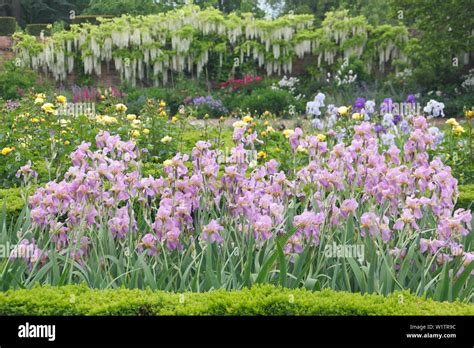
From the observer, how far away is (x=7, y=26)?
74.9 ft

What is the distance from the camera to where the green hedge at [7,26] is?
22.8 metres

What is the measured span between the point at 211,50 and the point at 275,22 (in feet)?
6.03

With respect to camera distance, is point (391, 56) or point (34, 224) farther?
point (391, 56)

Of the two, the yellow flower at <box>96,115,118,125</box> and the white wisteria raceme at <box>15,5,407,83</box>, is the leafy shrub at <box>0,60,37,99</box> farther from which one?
the yellow flower at <box>96,115,118,125</box>

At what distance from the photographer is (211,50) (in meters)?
19.7

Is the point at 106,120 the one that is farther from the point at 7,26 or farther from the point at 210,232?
the point at 7,26

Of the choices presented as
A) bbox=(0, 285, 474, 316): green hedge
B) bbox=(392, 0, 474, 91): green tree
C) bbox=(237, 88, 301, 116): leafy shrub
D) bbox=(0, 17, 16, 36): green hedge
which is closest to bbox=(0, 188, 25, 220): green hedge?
bbox=(0, 285, 474, 316): green hedge

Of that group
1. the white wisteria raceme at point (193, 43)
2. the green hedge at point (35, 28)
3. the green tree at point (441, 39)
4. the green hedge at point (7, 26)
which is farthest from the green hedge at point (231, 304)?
the green hedge at point (7, 26)

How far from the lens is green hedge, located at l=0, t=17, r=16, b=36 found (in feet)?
74.9

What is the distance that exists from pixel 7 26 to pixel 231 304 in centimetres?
2139

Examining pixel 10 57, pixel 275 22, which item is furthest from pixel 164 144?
pixel 10 57

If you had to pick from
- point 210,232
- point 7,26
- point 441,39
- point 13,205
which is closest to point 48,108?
point 13,205
